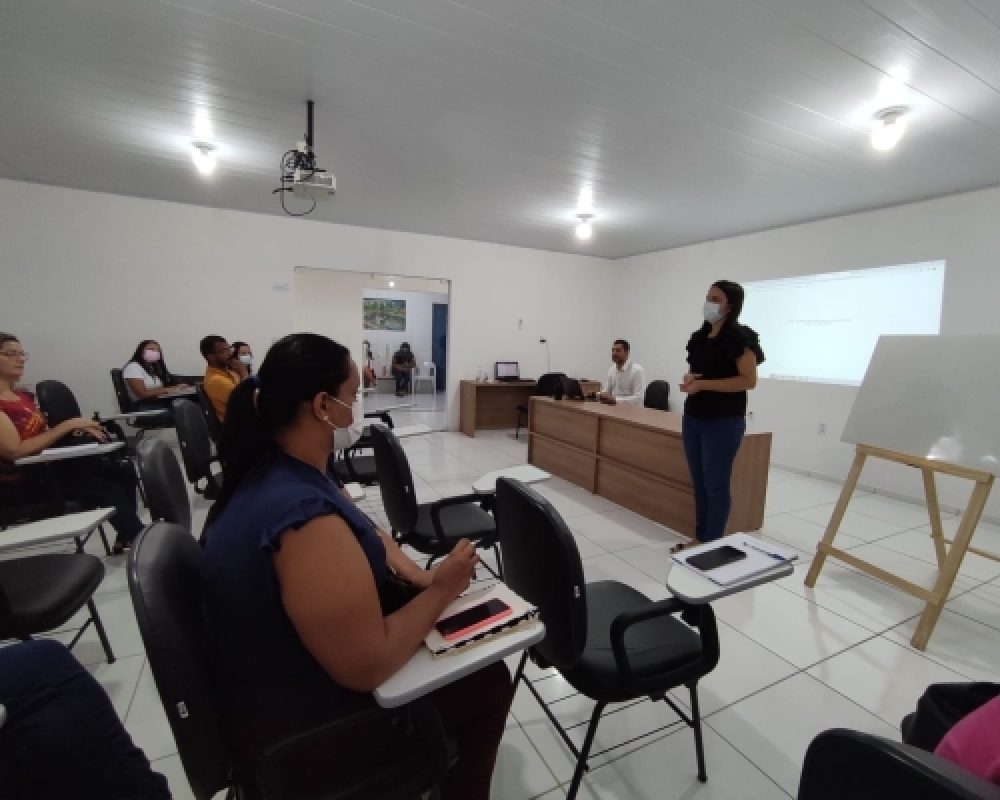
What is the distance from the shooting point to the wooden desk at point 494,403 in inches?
261

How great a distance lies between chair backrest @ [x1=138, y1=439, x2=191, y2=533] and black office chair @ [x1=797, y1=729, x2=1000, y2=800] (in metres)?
1.72

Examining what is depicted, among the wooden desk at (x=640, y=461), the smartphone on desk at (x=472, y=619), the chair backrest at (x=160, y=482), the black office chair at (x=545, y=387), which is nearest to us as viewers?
the smartphone on desk at (x=472, y=619)

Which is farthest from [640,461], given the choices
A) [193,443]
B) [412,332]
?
[412,332]

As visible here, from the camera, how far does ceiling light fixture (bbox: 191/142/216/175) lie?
3477mm

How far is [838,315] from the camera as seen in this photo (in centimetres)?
470

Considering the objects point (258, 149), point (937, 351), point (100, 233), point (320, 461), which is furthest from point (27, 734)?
point (100, 233)

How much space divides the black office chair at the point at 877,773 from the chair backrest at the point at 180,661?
3.29 feet

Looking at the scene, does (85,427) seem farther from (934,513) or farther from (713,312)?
(934,513)

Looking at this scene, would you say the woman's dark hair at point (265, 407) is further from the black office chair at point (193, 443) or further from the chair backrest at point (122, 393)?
the chair backrest at point (122, 393)

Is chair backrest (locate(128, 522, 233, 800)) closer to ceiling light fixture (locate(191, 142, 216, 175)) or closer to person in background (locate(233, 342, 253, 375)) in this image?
ceiling light fixture (locate(191, 142, 216, 175))

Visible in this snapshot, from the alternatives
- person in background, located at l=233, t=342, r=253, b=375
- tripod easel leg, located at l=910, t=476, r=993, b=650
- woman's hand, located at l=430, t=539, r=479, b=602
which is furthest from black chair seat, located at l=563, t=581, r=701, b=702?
person in background, located at l=233, t=342, r=253, b=375

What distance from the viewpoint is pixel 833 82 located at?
2318 mm

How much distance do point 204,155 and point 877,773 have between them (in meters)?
4.81

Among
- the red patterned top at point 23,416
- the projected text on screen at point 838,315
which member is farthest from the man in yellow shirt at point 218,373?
the projected text on screen at point 838,315
